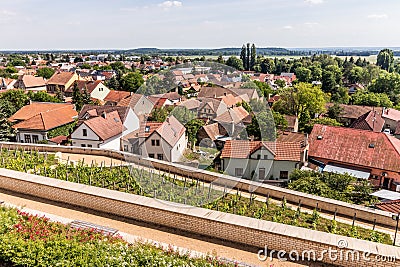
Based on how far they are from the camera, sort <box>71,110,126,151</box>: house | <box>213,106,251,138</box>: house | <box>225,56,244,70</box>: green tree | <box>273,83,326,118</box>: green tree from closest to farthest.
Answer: <box>213,106,251,138</box>: house, <box>225,56,244,70</box>: green tree, <box>71,110,126,151</box>: house, <box>273,83,326,118</box>: green tree

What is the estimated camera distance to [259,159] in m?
15.0

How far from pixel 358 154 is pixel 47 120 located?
2357cm

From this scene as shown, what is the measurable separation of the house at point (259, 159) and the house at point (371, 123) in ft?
56.0

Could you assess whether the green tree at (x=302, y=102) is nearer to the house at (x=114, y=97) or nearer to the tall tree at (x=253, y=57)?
the house at (x=114, y=97)

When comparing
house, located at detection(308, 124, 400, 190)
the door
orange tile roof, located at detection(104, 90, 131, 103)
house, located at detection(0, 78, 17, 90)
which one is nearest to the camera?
the door

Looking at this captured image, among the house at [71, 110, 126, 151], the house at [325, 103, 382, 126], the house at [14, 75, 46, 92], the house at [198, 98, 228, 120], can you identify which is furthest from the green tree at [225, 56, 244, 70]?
the house at [14, 75, 46, 92]

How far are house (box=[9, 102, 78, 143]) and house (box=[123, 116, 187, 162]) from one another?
52.7 ft

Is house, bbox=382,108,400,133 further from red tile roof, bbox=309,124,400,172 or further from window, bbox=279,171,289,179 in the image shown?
window, bbox=279,171,289,179

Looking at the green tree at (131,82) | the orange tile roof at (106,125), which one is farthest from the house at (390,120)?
the green tree at (131,82)

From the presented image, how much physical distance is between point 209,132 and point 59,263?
7.12 meters

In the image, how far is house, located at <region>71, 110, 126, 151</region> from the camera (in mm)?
22969

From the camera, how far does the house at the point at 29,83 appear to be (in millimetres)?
56031

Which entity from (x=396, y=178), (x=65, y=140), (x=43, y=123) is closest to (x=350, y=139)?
(x=396, y=178)

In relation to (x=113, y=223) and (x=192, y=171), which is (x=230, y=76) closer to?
(x=192, y=171)
